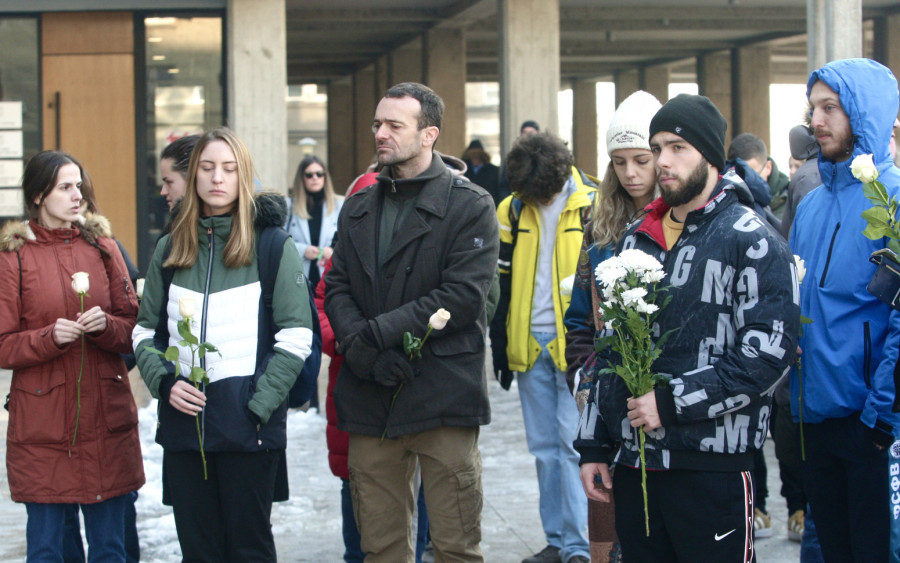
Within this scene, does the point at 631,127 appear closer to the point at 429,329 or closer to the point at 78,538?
the point at 429,329

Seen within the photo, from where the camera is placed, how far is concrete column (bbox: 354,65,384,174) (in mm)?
25609

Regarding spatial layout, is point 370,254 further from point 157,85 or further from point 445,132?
point 445,132

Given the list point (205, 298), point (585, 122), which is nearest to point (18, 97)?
point (205, 298)

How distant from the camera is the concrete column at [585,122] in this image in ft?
108

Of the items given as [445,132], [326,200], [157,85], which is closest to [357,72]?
[445,132]

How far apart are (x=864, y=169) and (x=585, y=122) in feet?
101

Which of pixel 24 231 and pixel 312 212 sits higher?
pixel 312 212

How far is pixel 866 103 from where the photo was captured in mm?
3494

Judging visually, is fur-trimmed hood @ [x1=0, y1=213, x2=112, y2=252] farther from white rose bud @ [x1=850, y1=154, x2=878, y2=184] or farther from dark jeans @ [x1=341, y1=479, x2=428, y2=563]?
white rose bud @ [x1=850, y1=154, x2=878, y2=184]

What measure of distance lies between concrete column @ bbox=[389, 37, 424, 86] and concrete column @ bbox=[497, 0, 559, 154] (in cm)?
740

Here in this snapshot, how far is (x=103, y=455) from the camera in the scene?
4.34m

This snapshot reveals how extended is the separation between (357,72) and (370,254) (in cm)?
2383

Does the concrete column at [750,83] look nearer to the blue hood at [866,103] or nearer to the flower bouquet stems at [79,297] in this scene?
the blue hood at [866,103]

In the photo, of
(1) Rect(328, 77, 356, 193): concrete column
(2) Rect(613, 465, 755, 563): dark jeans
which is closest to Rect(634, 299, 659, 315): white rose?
(2) Rect(613, 465, 755, 563): dark jeans
